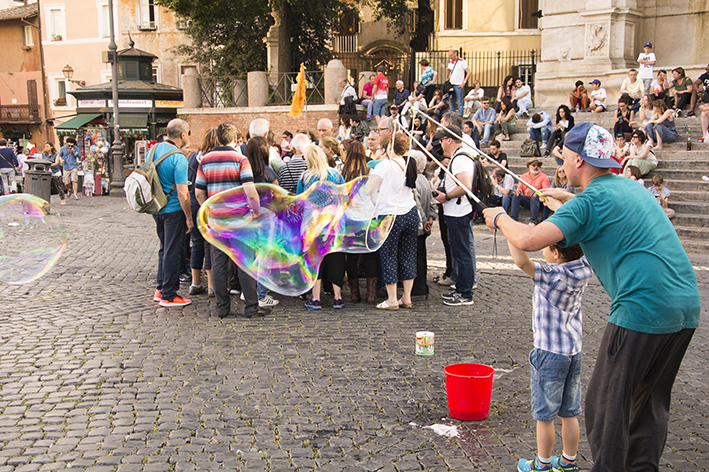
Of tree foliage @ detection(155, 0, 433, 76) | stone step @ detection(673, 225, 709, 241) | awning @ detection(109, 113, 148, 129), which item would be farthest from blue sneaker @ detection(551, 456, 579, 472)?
awning @ detection(109, 113, 148, 129)

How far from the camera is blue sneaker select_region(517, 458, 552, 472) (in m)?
3.63

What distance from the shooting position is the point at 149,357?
577 cm

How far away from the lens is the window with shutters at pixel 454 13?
32.6m

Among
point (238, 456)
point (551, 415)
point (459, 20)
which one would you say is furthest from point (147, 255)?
→ point (459, 20)

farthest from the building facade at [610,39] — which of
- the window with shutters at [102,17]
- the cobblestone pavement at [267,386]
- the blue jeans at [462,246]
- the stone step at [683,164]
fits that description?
the window with shutters at [102,17]

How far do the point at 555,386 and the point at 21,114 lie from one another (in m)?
49.1

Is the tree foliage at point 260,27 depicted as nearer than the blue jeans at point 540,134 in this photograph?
No

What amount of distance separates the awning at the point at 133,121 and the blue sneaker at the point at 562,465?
102 ft

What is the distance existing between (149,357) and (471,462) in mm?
3170

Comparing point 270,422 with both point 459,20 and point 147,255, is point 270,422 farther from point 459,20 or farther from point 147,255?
point 459,20

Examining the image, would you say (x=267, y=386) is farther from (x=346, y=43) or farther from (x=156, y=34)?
(x=156, y=34)

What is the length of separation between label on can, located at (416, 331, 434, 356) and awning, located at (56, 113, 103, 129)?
29.8 metres

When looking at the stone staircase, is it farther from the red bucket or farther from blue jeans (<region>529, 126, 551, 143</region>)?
the red bucket

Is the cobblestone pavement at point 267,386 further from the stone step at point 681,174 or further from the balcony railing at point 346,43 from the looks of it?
the balcony railing at point 346,43
